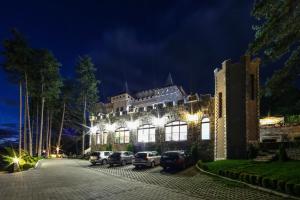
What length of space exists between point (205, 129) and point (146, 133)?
31.9ft

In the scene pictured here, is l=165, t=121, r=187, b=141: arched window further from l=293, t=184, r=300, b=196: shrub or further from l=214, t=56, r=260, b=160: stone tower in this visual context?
l=293, t=184, r=300, b=196: shrub

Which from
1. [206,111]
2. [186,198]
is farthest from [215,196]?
[206,111]

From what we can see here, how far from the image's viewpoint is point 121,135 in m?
43.6

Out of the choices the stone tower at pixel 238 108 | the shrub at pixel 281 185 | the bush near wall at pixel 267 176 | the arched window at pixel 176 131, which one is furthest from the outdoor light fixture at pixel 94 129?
the shrub at pixel 281 185

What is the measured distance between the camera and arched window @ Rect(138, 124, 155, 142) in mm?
37969

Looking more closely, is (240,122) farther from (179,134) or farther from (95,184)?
(95,184)

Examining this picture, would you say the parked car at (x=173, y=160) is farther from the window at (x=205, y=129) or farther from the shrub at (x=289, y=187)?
the shrub at (x=289, y=187)

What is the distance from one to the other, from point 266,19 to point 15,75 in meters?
38.0

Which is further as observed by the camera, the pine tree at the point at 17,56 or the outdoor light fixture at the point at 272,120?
the pine tree at the point at 17,56

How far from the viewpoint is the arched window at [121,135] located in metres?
42.5

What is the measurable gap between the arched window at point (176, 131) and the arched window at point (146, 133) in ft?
8.45

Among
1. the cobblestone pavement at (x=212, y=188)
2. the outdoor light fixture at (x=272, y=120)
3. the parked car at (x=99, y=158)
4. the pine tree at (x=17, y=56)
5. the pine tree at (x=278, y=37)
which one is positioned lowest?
the parked car at (x=99, y=158)

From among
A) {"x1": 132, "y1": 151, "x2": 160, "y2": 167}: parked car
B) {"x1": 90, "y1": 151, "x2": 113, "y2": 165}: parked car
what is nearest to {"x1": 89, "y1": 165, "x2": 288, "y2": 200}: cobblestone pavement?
{"x1": 132, "y1": 151, "x2": 160, "y2": 167}: parked car

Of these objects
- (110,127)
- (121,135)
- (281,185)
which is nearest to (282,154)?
(281,185)
